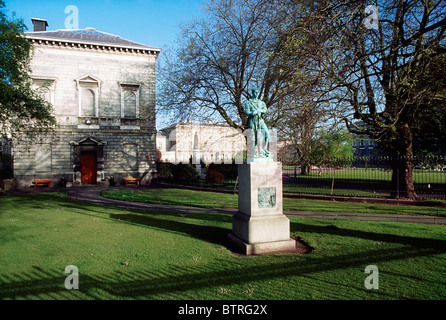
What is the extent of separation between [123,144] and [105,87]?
5627mm

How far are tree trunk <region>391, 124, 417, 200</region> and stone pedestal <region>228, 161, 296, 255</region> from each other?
1074 cm

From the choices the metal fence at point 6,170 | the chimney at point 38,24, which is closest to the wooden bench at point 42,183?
the metal fence at point 6,170

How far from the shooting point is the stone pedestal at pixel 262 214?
6.89m

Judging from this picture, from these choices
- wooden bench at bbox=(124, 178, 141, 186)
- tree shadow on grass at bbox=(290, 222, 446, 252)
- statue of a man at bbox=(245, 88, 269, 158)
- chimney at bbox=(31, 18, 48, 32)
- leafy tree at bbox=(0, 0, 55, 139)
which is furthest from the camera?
chimney at bbox=(31, 18, 48, 32)

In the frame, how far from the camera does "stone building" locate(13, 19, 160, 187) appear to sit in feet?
84.1

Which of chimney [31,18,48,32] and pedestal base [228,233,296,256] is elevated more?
chimney [31,18,48,32]

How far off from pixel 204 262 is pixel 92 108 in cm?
2530

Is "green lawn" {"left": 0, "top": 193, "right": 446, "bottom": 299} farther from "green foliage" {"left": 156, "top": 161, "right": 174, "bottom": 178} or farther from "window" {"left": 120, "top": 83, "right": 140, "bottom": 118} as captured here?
"window" {"left": 120, "top": 83, "right": 140, "bottom": 118}

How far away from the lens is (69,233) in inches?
334

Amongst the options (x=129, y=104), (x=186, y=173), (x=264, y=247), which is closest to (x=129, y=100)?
(x=129, y=104)

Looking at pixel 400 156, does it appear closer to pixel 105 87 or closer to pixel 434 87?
pixel 434 87

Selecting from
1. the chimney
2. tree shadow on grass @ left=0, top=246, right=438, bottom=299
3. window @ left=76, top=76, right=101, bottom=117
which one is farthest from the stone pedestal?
the chimney

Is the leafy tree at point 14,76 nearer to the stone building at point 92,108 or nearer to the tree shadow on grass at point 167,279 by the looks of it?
the stone building at point 92,108
